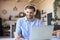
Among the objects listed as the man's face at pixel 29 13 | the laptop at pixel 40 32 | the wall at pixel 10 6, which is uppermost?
the wall at pixel 10 6

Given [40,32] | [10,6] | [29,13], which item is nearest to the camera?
[40,32]

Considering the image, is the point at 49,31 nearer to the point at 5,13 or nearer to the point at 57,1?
the point at 57,1

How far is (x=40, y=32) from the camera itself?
168 cm

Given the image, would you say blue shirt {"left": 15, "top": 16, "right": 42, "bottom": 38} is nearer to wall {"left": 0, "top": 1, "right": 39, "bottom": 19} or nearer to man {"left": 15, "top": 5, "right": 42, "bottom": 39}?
man {"left": 15, "top": 5, "right": 42, "bottom": 39}

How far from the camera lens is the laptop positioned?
1657mm

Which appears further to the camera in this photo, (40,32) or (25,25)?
(25,25)

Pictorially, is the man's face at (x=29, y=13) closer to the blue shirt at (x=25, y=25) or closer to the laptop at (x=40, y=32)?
the blue shirt at (x=25, y=25)

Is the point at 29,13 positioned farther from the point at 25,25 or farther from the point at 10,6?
the point at 10,6

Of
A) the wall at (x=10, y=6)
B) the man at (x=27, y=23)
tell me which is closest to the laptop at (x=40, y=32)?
the man at (x=27, y=23)

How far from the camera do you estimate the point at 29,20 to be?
2.04m

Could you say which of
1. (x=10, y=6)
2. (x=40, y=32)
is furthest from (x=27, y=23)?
(x=10, y=6)

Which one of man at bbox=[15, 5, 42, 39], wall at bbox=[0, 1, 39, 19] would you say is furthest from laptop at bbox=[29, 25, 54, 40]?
wall at bbox=[0, 1, 39, 19]

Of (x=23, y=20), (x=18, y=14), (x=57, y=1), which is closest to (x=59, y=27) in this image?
(x=57, y=1)

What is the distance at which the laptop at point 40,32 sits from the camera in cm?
166
